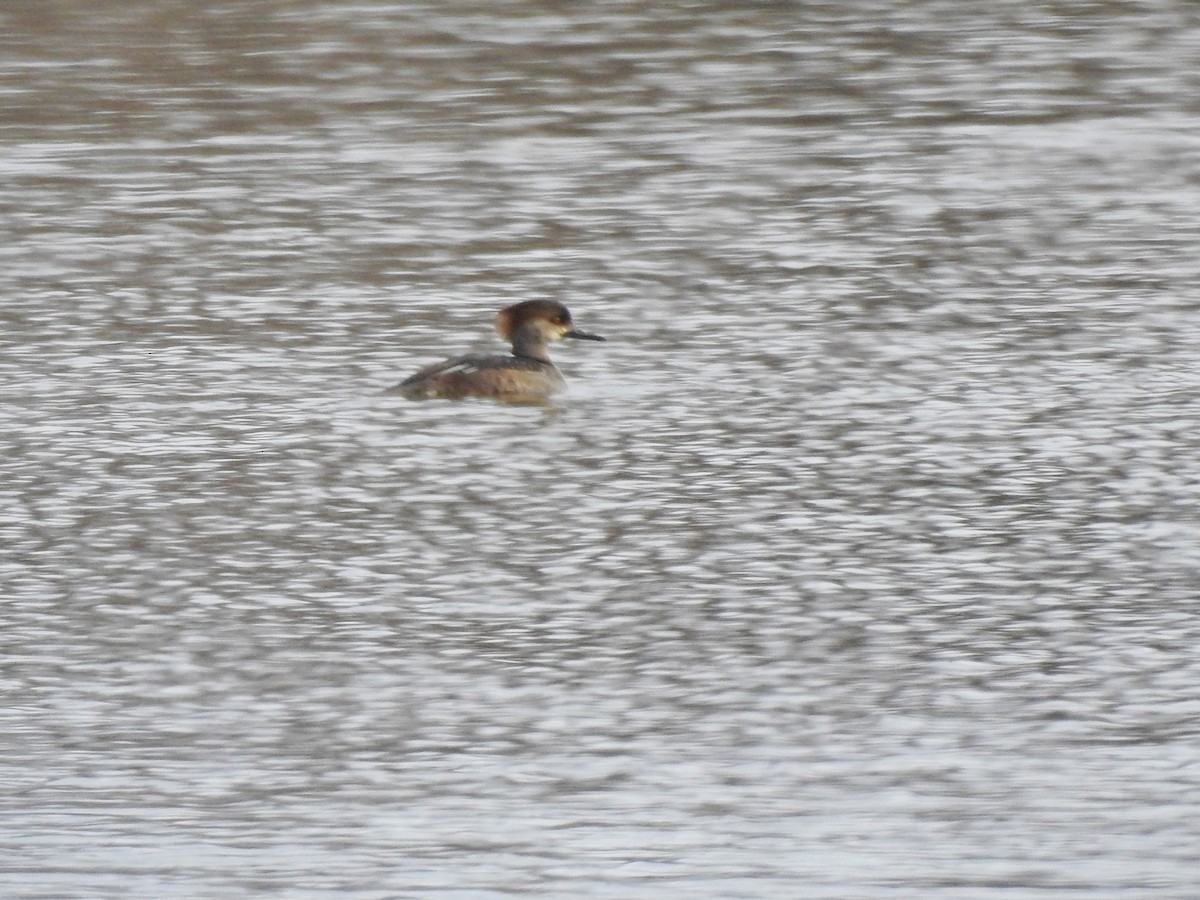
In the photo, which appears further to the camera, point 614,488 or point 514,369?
point 514,369

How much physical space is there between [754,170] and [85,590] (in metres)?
8.03

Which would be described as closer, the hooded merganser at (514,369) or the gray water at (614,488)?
the gray water at (614,488)

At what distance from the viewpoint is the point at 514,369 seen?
436 inches

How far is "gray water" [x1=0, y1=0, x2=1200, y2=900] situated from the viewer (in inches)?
234

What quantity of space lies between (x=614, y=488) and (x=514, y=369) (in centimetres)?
181

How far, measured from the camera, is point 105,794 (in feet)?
20.2

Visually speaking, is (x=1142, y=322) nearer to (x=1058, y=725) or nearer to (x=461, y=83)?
(x=1058, y=725)

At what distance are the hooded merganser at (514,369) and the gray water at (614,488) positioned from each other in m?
0.21

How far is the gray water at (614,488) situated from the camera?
5.95 meters

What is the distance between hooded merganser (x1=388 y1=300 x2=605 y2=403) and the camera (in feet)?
35.5

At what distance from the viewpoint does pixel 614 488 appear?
937 centimetres

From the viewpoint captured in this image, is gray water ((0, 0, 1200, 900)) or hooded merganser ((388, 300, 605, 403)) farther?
hooded merganser ((388, 300, 605, 403))

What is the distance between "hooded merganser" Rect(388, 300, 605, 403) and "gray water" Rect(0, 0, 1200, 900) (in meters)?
0.21

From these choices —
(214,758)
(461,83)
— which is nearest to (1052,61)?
(461,83)
